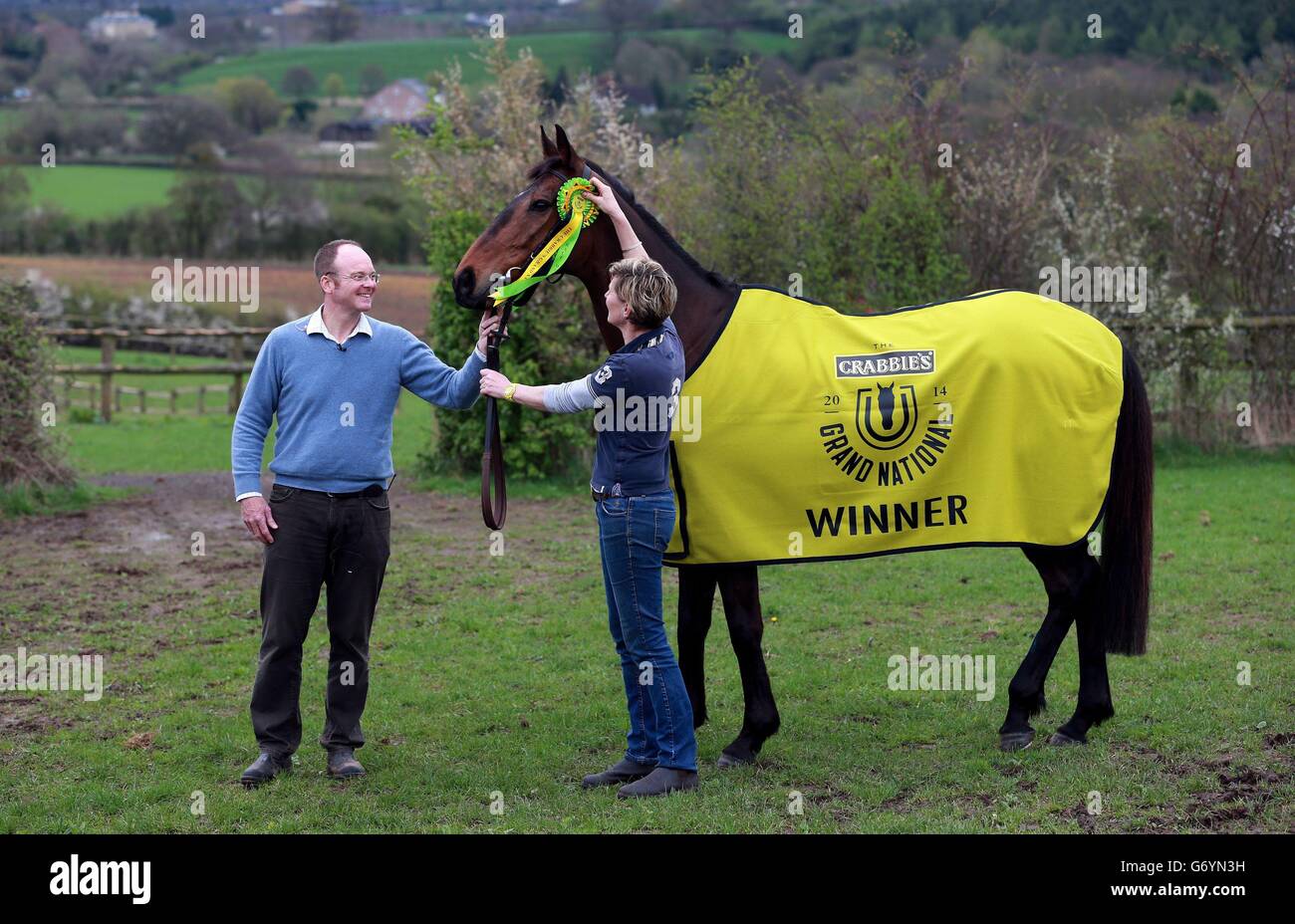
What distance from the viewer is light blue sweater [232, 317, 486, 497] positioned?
4.59m

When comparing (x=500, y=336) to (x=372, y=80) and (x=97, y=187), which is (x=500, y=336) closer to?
(x=97, y=187)

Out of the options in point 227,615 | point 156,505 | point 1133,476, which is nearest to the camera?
point 1133,476

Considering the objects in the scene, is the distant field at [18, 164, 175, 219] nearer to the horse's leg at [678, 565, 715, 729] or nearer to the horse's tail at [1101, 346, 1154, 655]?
the horse's leg at [678, 565, 715, 729]

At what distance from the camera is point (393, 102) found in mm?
54531

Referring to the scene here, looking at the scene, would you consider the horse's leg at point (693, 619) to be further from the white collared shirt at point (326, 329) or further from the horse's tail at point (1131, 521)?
the horse's tail at point (1131, 521)

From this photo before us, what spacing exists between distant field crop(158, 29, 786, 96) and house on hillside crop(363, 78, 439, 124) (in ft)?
7.13

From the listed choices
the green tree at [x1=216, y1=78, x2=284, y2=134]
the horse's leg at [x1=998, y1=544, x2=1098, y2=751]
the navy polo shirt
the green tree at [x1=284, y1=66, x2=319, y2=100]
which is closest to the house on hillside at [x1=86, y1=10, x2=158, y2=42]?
the green tree at [x1=284, y1=66, x2=319, y2=100]

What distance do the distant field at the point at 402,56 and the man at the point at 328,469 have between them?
47151 millimetres

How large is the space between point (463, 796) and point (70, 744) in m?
1.85

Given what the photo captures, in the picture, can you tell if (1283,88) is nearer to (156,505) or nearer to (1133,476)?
(1133,476)

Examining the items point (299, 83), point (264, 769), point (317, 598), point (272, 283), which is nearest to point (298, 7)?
point (299, 83)

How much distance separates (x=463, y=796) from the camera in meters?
4.50
